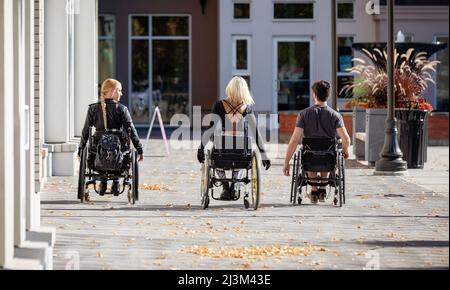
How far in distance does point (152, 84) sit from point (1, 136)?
29.5 m

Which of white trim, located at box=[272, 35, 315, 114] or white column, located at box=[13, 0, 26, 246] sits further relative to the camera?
white trim, located at box=[272, 35, 315, 114]

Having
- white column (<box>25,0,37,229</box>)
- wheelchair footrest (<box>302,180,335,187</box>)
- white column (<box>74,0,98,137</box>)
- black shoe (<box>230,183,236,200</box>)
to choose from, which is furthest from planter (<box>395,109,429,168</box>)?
white column (<box>25,0,37,229</box>)

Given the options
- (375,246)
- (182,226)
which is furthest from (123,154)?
(375,246)

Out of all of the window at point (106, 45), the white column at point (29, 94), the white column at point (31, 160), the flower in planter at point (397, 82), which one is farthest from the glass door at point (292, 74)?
the white column at point (29, 94)

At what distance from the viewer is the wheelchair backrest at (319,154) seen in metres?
14.2

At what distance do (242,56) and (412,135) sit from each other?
51.5 ft

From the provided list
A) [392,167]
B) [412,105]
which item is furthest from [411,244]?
[412,105]

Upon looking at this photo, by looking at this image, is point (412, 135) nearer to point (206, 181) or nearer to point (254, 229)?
point (206, 181)

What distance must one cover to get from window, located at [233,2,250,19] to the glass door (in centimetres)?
137

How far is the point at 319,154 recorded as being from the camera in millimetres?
14172

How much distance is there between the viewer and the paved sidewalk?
9.48m

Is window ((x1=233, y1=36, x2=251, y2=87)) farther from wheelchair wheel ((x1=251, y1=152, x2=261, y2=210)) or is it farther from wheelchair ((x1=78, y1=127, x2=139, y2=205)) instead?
wheelchair wheel ((x1=251, y1=152, x2=261, y2=210))

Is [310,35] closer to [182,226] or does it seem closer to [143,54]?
[143,54]

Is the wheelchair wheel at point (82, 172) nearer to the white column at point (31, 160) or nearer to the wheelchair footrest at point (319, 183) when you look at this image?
the wheelchair footrest at point (319, 183)
